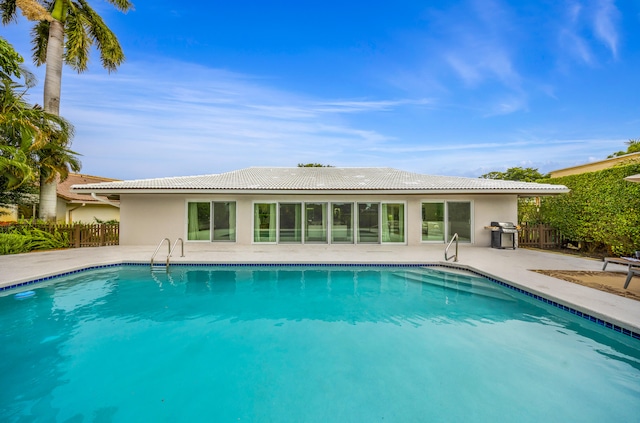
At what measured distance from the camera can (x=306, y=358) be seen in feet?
13.3

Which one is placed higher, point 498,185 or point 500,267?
point 498,185

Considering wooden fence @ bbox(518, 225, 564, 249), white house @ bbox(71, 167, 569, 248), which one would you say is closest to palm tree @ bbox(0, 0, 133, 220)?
white house @ bbox(71, 167, 569, 248)

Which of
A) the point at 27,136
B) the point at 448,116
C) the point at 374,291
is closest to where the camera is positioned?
the point at 374,291

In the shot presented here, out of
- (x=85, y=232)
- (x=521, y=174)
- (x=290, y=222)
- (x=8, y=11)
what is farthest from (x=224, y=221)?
(x=521, y=174)

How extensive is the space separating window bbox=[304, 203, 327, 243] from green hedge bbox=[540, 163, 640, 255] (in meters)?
10.0

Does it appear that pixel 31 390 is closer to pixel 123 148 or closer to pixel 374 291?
pixel 374 291

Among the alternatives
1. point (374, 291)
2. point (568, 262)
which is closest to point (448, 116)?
point (568, 262)

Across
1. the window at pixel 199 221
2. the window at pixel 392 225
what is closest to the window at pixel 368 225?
the window at pixel 392 225

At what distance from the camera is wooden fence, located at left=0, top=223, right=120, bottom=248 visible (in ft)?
39.6

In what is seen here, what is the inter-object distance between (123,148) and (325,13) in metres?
17.6

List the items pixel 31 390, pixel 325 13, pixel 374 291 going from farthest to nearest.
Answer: pixel 325 13 < pixel 374 291 < pixel 31 390

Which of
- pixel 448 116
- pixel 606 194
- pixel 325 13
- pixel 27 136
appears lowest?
pixel 606 194

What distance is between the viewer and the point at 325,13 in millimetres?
14781

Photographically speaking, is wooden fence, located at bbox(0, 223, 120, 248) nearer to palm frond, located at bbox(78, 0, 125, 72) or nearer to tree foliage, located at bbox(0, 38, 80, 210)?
tree foliage, located at bbox(0, 38, 80, 210)
